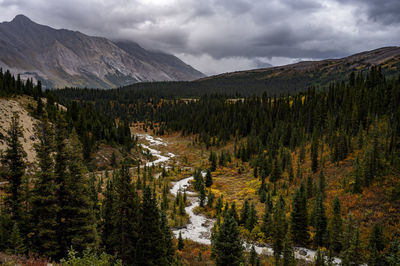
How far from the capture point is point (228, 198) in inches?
2110

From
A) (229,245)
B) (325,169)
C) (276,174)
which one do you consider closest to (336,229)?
(229,245)

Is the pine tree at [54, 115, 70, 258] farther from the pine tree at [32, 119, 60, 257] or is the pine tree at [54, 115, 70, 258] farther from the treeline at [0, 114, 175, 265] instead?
the pine tree at [32, 119, 60, 257]

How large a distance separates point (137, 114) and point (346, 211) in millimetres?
176136

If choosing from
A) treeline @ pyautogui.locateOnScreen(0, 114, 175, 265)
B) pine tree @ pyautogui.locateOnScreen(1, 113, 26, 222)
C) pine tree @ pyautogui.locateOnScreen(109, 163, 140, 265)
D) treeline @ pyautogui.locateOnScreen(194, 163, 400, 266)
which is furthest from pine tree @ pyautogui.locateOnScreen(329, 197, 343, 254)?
pine tree @ pyautogui.locateOnScreen(1, 113, 26, 222)

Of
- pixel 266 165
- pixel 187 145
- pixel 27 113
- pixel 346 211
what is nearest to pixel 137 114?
pixel 187 145

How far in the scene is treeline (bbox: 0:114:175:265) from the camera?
17359 mm

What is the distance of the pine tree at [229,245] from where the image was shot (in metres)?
21.1

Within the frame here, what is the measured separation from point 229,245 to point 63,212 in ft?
45.5

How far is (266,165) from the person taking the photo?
65625 millimetres

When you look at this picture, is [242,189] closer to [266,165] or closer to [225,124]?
[266,165]

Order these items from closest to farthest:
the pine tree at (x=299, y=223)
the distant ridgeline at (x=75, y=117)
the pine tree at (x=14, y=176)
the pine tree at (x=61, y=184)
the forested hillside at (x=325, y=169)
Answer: the pine tree at (x=61, y=184)
the pine tree at (x=14, y=176)
the forested hillside at (x=325, y=169)
the pine tree at (x=299, y=223)
the distant ridgeline at (x=75, y=117)

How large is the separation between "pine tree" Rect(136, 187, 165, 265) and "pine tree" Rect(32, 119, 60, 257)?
6074 mm

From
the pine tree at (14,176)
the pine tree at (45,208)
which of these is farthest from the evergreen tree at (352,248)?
the pine tree at (14,176)

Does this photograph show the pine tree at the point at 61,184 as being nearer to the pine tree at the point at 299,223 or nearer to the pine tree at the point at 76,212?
the pine tree at the point at 76,212
